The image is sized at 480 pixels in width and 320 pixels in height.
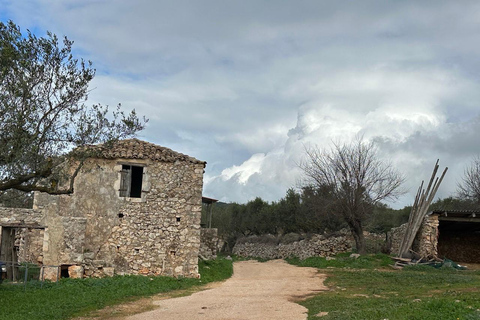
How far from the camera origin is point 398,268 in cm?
2114

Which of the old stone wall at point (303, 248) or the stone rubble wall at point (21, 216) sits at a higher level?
the stone rubble wall at point (21, 216)

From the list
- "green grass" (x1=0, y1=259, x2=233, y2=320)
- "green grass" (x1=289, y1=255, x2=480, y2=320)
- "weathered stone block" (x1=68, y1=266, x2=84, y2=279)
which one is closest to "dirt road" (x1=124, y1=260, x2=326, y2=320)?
"green grass" (x1=289, y1=255, x2=480, y2=320)

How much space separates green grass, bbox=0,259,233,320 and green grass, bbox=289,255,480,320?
5.67 metres

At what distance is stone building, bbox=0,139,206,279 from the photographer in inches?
690

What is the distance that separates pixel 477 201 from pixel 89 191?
104 ft

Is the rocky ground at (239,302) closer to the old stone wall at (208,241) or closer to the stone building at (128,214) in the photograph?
the stone building at (128,214)

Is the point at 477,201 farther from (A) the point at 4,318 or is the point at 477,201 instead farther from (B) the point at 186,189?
(A) the point at 4,318

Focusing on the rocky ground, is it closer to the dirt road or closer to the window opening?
the dirt road

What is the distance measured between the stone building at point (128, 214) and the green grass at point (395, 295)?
6.47 metres

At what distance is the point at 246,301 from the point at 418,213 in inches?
569

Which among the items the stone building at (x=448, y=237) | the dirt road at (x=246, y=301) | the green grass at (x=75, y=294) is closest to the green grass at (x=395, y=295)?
the dirt road at (x=246, y=301)

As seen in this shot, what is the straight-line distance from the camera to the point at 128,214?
17.9 meters

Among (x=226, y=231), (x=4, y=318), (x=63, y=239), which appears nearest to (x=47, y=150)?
(x=4, y=318)

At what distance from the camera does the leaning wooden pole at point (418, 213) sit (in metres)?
23.3
